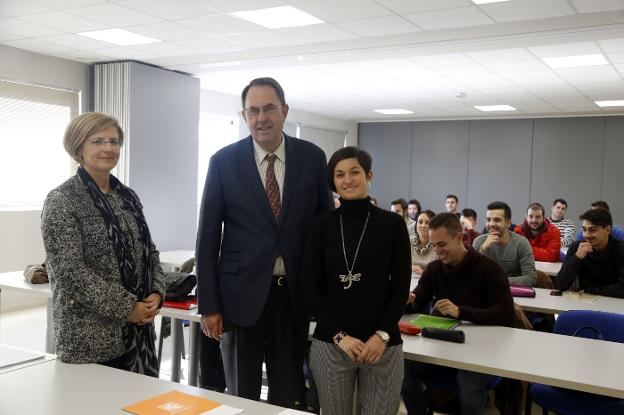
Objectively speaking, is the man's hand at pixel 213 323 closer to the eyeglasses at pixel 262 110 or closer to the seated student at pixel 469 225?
the eyeglasses at pixel 262 110

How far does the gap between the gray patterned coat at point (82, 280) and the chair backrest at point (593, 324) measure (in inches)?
84.3

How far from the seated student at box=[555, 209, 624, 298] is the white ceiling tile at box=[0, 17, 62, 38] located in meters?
5.18

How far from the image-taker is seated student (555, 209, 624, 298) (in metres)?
4.22

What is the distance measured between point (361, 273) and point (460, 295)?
111 cm

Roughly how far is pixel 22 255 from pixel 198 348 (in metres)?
4.46

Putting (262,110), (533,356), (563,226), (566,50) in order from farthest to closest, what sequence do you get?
(563,226) < (566,50) < (533,356) < (262,110)

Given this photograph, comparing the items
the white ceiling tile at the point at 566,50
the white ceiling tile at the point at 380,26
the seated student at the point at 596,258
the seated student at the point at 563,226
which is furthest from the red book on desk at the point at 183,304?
the seated student at the point at 563,226

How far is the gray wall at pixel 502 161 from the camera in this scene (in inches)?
429

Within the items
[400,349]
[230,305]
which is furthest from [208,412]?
[400,349]

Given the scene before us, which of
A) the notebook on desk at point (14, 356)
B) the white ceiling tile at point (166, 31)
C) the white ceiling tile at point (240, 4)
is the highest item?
the white ceiling tile at point (240, 4)

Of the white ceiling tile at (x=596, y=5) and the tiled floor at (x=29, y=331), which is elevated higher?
the white ceiling tile at (x=596, y=5)

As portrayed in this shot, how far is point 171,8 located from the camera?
4867 millimetres

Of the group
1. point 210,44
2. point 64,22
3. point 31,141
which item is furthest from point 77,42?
point 31,141

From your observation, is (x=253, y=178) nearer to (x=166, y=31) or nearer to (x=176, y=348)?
(x=176, y=348)
